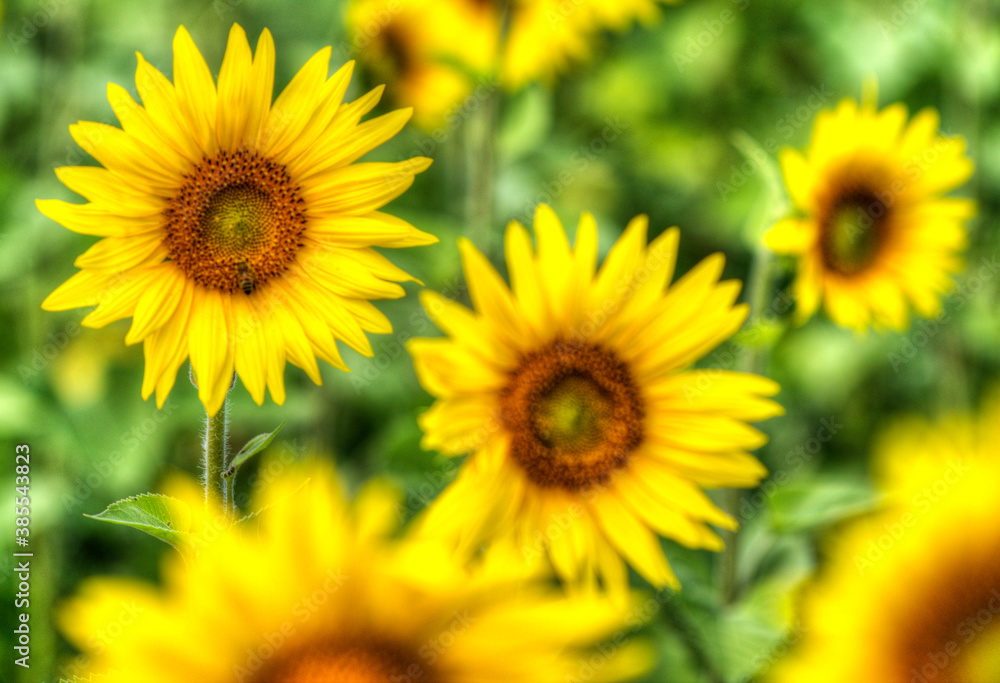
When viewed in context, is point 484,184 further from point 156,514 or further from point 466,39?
point 156,514

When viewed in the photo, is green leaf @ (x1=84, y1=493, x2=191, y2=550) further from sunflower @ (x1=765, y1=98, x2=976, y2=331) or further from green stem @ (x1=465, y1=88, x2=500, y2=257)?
green stem @ (x1=465, y1=88, x2=500, y2=257)

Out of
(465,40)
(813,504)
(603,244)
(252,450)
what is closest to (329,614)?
(252,450)

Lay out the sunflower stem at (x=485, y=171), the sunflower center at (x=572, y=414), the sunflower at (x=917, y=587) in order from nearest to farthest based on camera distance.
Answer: the sunflower at (x=917, y=587)
the sunflower center at (x=572, y=414)
the sunflower stem at (x=485, y=171)

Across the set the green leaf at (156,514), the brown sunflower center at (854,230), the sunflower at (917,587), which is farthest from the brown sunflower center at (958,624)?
the green leaf at (156,514)

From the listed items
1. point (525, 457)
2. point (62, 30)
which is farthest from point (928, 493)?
point (62, 30)

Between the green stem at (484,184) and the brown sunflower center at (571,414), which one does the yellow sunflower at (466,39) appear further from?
the brown sunflower center at (571,414)

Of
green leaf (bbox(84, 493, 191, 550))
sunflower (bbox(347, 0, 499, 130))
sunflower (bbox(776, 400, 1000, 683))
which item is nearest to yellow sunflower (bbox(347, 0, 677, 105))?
sunflower (bbox(347, 0, 499, 130))

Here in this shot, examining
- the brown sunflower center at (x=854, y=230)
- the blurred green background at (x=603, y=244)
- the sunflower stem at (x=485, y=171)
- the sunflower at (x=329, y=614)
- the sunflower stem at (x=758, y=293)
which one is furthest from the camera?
the sunflower stem at (x=485, y=171)

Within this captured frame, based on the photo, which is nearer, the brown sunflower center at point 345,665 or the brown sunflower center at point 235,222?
the brown sunflower center at point 345,665
